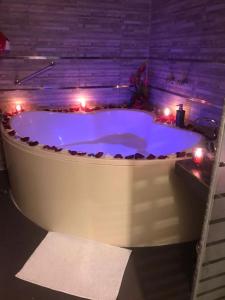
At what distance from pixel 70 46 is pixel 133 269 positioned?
95.6 inches

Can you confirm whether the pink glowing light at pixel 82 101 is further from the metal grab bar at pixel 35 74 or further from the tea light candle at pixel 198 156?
the tea light candle at pixel 198 156

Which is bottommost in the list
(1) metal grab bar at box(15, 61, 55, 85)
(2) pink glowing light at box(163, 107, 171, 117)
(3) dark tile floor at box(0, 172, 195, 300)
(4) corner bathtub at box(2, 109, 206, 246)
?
(3) dark tile floor at box(0, 172, 195, 300)

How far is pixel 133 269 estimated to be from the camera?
1823 mm

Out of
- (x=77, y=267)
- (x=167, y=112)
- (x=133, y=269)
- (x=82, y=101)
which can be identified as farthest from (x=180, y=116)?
(x=77, y=267)

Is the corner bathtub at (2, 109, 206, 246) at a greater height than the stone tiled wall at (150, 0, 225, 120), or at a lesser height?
lesser

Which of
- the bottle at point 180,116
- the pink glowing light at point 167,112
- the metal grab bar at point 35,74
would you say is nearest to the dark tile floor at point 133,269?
the bottle at point 180,116

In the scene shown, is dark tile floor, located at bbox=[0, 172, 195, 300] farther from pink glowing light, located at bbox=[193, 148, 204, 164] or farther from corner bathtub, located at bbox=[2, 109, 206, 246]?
pink glowing light, located at bbox=[193, 148, 204, 164]

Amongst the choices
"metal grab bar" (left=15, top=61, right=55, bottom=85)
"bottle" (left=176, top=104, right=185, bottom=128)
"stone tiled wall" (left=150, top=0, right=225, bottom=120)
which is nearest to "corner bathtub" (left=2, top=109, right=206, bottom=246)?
"bottle" (left=176, top=104, right=185, bottom=128)

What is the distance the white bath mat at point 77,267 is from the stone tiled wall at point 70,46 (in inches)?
70.5

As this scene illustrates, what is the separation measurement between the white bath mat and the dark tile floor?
46 mm

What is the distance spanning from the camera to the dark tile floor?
1.64 meters

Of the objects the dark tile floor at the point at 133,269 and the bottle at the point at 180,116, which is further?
the bottle at the point at 180,116

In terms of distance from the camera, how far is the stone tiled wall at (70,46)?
9.39ft

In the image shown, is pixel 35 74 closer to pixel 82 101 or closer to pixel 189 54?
pixel 82 101
